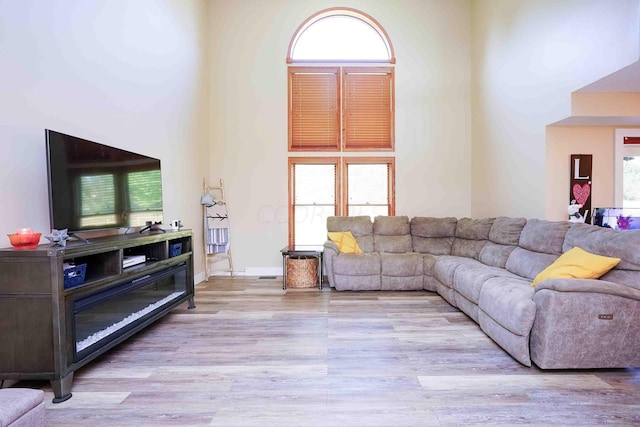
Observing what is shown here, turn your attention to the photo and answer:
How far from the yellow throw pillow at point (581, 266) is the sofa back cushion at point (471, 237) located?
1846mm

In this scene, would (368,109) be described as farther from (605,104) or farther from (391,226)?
(605,104)

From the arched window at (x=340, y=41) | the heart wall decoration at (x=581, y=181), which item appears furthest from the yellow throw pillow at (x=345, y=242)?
the arched window at (x=340, y=41)

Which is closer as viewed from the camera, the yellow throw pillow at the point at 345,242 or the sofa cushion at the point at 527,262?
the sofa cushion at the point at 527,262

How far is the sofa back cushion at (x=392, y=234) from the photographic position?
5.33 metres

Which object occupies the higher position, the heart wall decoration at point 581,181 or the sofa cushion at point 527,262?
the heart wall decoration at point 581,181

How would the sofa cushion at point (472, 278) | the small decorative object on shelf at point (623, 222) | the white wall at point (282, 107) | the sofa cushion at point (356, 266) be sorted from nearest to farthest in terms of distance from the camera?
the small decorative object on shelf at point (623, 222)
the sofa cushion at point (472, 278)
the sofa cushion at point (356, 266)
the white wall at point (282, 107)

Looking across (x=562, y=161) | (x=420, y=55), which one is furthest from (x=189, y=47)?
(x=562, y=161)

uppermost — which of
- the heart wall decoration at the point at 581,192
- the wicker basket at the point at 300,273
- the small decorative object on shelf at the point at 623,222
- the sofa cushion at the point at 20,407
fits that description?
the heart wall decoration at the point at 581,192

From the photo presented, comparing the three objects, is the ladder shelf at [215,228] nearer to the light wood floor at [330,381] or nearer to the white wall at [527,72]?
the light wood floor at [330,381]

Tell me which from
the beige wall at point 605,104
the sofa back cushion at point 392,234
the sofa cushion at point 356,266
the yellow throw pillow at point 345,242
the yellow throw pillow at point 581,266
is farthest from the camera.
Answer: the sofa back cushion at point 392,234

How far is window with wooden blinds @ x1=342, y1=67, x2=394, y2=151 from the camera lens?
19.4 ft

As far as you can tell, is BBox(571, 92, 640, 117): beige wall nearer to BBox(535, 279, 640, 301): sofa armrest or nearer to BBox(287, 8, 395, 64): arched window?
BBox(535, 279, 640, 301): sofa armrest

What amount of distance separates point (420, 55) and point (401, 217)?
275 centimetres

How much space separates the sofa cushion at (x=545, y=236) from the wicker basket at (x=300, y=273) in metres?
2.66
